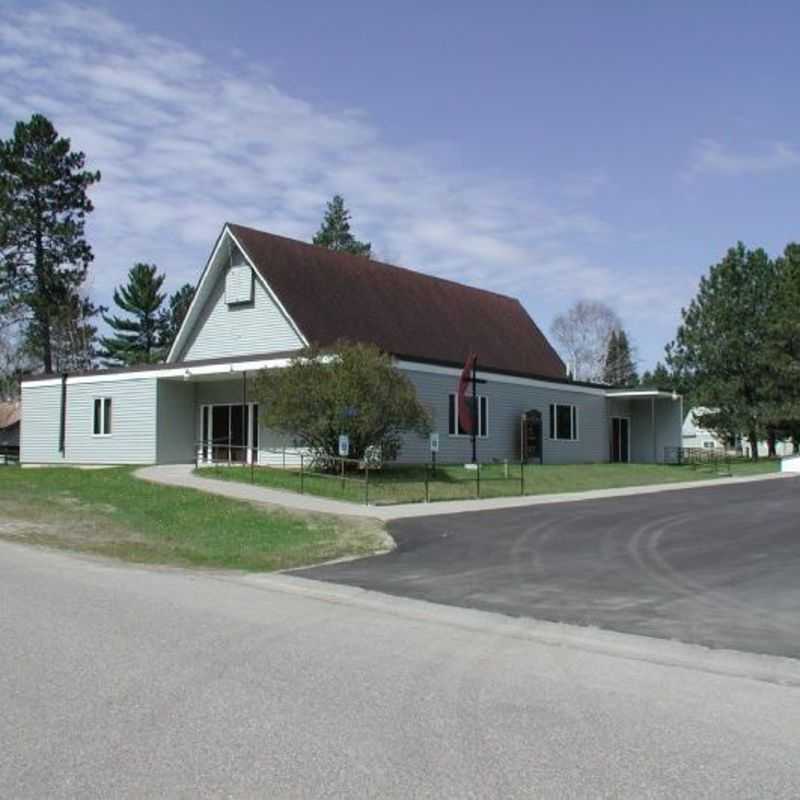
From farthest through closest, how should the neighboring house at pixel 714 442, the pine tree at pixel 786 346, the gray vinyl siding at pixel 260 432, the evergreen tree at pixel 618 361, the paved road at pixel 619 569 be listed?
1. the evergreen tree at pixel 618 361
2. the neighboring house at pixel 714 442
3. the pine tree at pixel 786 346
4. the gray vinyl siding at pixel 260 432
5. the paved road at pixel 619 569

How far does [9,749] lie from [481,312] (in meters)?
37.1

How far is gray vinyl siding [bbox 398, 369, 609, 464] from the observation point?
31328mm

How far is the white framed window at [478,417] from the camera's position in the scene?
1271 inches

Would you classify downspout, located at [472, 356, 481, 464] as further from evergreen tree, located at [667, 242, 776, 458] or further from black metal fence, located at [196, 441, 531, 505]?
evergreen tree, located at [667, 242, 776, 458]

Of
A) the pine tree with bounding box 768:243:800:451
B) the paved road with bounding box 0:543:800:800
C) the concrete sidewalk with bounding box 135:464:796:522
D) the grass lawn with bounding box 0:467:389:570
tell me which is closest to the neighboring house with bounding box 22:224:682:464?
the concrete sidewalk with bounding box 135:464:796:522

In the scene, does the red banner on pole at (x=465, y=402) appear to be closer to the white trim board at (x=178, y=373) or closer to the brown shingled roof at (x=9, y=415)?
the white trim board at (x=178, y=373)

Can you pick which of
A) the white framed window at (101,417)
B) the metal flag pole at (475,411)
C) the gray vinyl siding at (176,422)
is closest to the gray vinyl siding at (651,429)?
the metal flag pole at (475,411)

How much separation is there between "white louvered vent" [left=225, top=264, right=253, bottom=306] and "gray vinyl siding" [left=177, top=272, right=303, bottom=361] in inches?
8.4

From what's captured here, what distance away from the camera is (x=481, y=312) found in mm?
41438

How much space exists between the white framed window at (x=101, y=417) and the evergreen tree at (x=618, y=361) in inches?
1862

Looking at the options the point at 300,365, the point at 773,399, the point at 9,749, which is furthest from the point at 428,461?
the point at 773,399

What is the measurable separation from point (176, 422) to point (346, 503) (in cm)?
1345

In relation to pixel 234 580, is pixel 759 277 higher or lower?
higher

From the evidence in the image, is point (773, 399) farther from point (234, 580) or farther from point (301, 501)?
point (234, 580)
